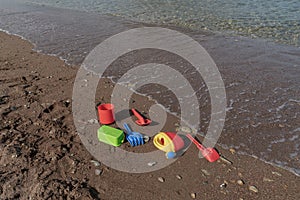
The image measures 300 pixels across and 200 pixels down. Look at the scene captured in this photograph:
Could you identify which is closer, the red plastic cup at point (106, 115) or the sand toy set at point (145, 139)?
the sand toy set at point (145, 139)

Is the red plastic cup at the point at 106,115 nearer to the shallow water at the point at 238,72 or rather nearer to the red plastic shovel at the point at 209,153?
the shallow water at the point at 238,72

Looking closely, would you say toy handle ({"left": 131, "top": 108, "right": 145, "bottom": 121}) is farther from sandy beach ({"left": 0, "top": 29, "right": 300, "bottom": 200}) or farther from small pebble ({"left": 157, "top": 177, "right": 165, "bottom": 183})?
small pebble ({"left": 157, "top": 177, "right": 165, "bottom": 183})

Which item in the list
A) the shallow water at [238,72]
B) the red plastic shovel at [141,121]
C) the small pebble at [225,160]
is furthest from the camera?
the red plastic shovel at [141,121]

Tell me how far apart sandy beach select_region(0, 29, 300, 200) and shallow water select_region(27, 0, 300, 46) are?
7.44m

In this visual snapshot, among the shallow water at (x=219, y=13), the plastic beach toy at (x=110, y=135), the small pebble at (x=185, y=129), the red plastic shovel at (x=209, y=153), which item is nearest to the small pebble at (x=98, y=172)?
the plastic beach toy at (x=110, y=135)

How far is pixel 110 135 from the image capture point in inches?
181

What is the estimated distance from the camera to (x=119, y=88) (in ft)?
21.9

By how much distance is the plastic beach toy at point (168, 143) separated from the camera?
14.4 ft

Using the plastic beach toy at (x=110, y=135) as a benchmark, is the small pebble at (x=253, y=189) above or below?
above

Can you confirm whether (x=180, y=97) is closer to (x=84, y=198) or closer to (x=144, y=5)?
(x=84, y=198)

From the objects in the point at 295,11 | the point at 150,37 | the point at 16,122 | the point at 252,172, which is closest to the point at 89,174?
the point at 16,122

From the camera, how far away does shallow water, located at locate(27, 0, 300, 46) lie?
1124 centimetres

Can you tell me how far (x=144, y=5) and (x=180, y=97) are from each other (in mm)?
12122

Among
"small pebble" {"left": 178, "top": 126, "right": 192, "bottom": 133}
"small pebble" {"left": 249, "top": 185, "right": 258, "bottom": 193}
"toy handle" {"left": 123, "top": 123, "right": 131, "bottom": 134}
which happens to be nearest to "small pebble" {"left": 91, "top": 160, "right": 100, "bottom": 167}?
"toy handle" {"left": 123, "top": 123, "right": 131, "bottom": 134}
